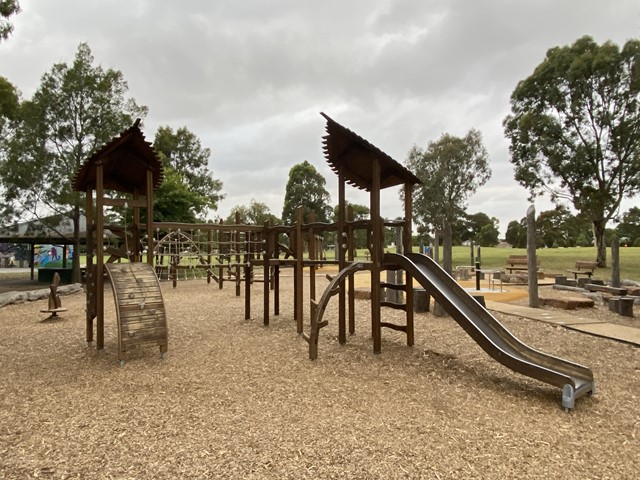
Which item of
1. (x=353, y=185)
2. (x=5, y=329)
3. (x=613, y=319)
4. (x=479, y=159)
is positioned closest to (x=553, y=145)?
(x=479, y=159)

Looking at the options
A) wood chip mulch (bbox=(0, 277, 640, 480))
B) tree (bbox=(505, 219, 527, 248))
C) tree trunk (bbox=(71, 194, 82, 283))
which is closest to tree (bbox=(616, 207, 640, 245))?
wood chip mulch (bbox=(0, 277, 640, 480))

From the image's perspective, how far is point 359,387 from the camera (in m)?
4.45

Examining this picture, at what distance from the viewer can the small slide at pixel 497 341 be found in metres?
4.00

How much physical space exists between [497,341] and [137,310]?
15.1 ft

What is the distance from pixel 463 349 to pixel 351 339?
177cm

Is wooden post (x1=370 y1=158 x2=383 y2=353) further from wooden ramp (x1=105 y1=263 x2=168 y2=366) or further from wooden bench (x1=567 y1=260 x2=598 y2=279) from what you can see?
wooden bench (x1=567 y1=260 x2=598 y2=279)

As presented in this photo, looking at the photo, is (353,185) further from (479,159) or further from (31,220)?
(479,159)

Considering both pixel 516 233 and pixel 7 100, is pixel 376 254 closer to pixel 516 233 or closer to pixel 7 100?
pixel 7 100

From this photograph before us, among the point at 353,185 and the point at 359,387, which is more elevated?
the point at 353,185

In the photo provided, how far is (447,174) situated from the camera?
34.7 meters

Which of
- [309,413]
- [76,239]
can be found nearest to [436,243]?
[309,413]

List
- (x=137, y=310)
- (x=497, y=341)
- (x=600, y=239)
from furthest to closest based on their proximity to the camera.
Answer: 1. (x=600, y=239)
2. (x=137, y=310)
3. (x=497, y=341)

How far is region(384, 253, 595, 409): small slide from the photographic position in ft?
13.1

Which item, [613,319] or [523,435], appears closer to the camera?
[523,435]
